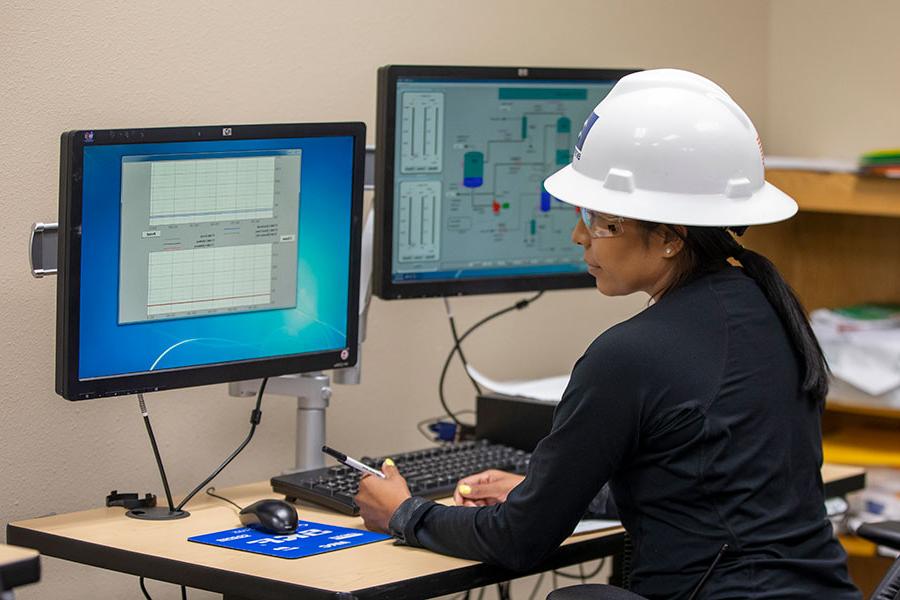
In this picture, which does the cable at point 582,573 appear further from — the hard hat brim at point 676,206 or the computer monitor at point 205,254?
the hard hat brim at point 676,206

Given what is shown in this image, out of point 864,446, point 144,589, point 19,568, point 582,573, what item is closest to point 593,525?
point 144,589

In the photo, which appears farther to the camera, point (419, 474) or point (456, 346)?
point (456, 346)

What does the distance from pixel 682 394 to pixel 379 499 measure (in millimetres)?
479

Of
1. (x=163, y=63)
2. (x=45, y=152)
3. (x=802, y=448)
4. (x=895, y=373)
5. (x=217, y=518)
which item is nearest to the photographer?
(x=802, y=448)

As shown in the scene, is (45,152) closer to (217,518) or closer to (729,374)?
(217,518)

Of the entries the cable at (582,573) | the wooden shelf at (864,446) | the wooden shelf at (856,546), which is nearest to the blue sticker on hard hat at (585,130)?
the cable at (582,573)

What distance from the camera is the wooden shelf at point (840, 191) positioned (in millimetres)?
2871

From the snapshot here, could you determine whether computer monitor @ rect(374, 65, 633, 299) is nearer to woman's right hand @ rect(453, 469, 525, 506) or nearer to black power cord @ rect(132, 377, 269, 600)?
black power cord @ rect(132, 377, 269, 600)

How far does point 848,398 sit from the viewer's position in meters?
2.91

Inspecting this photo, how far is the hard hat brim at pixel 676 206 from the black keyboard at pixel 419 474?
0.52 metres

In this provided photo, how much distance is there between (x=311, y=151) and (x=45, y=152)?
427 millimetres

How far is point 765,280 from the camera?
5.68 ft

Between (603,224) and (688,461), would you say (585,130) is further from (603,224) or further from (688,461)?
(688,461)

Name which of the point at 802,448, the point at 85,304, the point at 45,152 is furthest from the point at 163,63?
the point at 802,448
